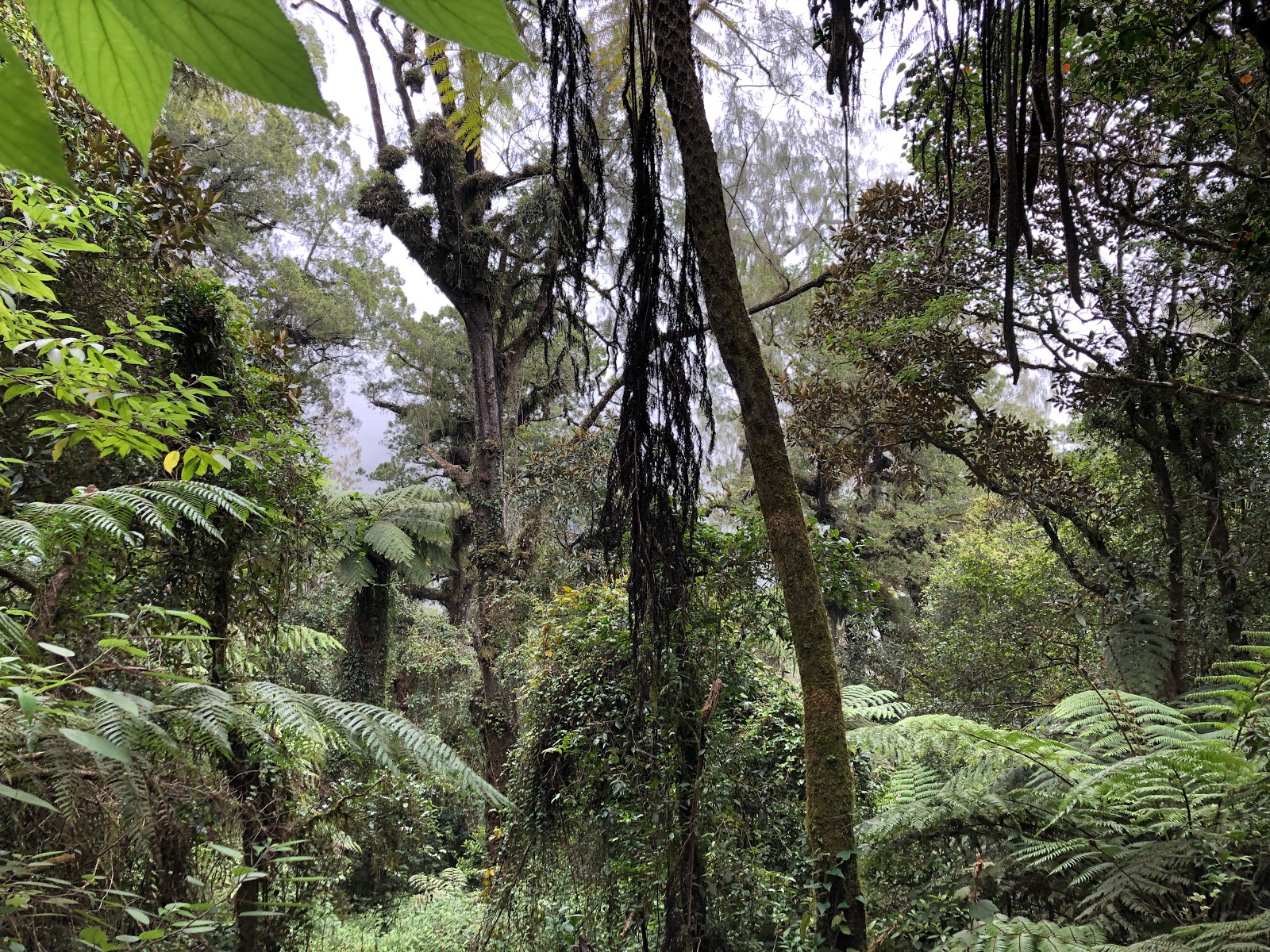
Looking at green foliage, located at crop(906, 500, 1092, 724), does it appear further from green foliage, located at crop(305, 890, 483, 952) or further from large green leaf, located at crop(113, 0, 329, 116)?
large green leaf, located at crop(113, 0, 329, 116)

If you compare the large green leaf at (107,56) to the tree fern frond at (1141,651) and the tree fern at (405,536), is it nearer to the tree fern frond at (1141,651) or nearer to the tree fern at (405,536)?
the tree fern frond at (1141,651)

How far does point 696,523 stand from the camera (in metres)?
2.09

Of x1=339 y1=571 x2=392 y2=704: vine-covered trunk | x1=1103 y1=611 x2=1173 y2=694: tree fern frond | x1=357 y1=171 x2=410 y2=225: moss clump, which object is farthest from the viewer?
x1=339 y1=571 x2=392 y2=704: vine-covered trunk

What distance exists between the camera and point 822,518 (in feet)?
31.6

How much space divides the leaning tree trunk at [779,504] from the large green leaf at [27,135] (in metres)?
1.31

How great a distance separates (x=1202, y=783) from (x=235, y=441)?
9.87 feet

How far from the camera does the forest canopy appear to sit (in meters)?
1.11

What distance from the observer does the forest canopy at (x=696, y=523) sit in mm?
1113

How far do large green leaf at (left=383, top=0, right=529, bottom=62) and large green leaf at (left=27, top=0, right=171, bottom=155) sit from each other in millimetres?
69

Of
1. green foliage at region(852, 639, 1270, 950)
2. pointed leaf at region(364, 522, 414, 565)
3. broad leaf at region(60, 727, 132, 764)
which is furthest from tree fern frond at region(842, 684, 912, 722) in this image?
pointed leaf at region(364, 522, 414, 565)

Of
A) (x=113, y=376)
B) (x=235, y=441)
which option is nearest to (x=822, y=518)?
(x=235, y=441)

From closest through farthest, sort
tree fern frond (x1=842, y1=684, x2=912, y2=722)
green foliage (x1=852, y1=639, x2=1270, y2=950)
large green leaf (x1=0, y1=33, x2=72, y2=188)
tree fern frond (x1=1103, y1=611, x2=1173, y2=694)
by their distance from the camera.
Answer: large green leaf (x1=0, y1=33, x2=72, y2=188) < green foliage (x1=852, y1=639, x2=1270, y2=950) < tree fern frond (x1=842, y1=684, x2=912, y2=722) < tree fern frond (x1=1103, y1=611, x2=1173, y2=694)

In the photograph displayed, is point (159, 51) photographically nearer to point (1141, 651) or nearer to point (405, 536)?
point (1141, 651)

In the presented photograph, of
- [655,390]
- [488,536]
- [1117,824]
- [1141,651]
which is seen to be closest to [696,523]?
[655,390]
